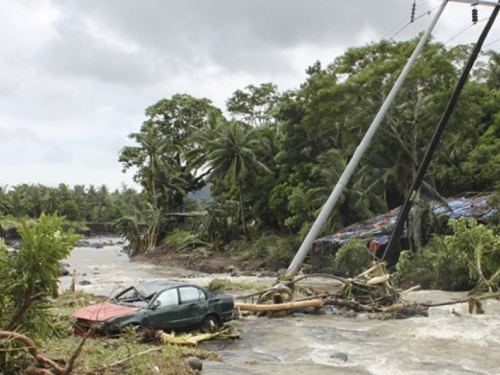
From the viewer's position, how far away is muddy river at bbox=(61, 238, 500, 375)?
11.9 m

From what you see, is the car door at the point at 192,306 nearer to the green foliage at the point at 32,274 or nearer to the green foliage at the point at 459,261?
the green foliage at the point at 32,274

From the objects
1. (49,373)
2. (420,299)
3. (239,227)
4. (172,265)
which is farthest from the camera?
(239,227)

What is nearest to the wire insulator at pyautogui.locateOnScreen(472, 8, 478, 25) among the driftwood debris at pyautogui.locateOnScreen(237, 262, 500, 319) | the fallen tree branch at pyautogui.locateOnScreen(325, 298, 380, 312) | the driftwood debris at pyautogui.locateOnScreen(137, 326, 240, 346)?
the driftwood debris at pyautogui.locateOnScreen(237, 262, 500, 319)

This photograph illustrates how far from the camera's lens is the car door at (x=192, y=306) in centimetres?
1354

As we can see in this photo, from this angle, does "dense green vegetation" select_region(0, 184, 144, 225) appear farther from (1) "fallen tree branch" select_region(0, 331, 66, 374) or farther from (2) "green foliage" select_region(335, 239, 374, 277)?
(1) "fallen tree branch" select_region(0, 331, 66, 374)

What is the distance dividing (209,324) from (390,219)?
2226cm

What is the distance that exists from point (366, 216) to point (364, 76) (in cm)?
946

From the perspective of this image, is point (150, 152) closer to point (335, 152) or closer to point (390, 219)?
point (335, 152)

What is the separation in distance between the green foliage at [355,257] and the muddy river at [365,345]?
8.42m

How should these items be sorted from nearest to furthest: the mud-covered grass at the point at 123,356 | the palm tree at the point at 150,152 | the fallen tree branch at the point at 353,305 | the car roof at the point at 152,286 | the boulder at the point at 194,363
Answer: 1. the mud-covered grass at the point at 123,356
2. the boulder at the point at 194,363
3. the car roof at the point at 152,286
4. the fallen tree branch at the point at 353,305
5. the palm tree at the point at 150,152

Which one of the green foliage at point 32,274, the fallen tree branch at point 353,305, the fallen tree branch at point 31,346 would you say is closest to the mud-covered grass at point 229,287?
the fallen tree branch at point 353,305

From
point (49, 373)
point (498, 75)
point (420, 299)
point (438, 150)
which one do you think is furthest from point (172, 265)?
point (49, 373)

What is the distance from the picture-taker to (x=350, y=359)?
12.8 metres

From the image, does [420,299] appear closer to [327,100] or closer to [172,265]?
[327,100]
